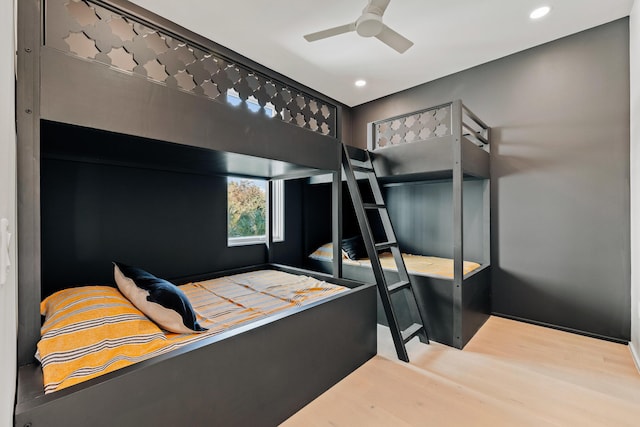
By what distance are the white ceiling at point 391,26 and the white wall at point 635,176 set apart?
34cm

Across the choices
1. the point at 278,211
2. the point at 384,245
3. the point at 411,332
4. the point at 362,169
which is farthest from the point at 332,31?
the point at 411,332

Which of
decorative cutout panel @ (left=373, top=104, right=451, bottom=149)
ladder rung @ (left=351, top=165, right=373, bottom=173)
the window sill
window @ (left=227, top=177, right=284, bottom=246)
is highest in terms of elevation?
decorative cutout panel @ (left=373, top=104, right=451, bottom=149)

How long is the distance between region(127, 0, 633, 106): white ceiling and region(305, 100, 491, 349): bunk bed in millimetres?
703

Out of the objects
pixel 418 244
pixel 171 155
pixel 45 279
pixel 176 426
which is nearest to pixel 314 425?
pixel 176 426

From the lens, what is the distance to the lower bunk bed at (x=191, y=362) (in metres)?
0.96

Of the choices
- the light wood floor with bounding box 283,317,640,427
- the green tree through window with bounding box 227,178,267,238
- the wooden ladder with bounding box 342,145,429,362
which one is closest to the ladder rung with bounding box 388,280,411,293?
the wooden ladder with bounding box 342,145,429,362

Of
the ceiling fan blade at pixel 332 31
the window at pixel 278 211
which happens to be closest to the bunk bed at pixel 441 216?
the window at pixel 278 211

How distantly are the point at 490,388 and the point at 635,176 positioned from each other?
6.84 feet

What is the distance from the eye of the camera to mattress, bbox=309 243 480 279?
9.27 feet

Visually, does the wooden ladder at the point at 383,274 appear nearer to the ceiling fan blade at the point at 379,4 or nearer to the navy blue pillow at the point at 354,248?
the navy blue pillow at the point at 354,248

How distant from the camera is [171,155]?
1933 mm

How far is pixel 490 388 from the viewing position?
6.04ft

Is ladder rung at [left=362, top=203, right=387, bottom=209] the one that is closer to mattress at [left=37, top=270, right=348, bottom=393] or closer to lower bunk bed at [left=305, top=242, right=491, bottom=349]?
lower bunk bed at [left=305, top=242, right=491, bottom=349]

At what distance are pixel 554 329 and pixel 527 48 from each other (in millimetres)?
2914
